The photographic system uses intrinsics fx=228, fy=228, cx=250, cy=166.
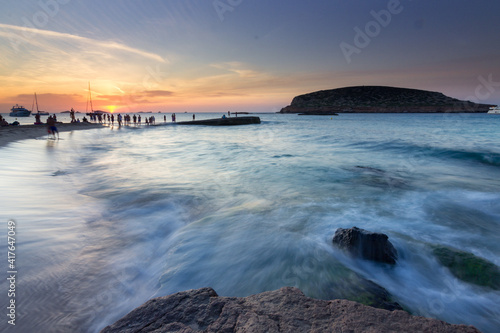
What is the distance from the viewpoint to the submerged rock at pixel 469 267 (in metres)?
3.50

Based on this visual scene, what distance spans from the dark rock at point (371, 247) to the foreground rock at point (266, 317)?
6.75 feet

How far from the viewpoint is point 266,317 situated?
1.91 metres

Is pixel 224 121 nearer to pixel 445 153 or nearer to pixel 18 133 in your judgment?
pixel 18 133

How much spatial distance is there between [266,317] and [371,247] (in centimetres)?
277

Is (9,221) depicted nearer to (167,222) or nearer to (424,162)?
(167,222)

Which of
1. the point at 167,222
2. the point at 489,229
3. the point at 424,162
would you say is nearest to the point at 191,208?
the point at 167,222

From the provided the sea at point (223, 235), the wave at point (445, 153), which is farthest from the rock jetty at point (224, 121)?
the sea at point (223, 235)

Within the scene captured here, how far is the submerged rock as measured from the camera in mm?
3502

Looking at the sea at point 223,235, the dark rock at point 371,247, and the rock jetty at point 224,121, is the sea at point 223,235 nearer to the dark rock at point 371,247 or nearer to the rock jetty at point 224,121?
the dark rock at point 371,247

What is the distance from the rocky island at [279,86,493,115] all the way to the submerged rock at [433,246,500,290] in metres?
131

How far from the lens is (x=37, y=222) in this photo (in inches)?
191

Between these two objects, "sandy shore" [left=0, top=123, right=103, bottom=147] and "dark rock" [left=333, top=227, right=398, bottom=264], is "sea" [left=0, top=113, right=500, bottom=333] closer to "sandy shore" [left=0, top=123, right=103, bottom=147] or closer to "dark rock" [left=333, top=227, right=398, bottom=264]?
"dark rock" [left=333, top=227, right=398, bottom=264]

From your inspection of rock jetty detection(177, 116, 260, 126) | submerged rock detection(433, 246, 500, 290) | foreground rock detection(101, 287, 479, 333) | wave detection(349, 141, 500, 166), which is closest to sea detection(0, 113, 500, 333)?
submerged rock detection(433, 246, 500, 290)

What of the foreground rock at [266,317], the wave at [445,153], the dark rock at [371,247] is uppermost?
the foreground rock at [266,317]
